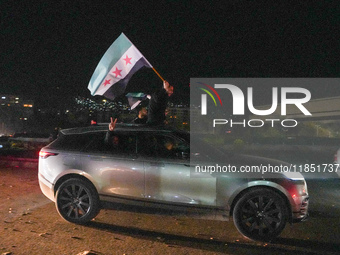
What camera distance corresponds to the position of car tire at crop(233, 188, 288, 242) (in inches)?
205

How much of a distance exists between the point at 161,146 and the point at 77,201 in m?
1.75

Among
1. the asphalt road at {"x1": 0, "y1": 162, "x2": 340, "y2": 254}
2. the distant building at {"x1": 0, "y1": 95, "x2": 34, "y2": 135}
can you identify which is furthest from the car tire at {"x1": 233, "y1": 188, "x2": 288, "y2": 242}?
the distant building at {"x1": 0, "y1": 95, "x2": 34, "y2": 135}

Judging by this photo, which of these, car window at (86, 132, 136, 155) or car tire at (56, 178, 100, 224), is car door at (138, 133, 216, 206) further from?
car tire at (56, 178, 100, 224)

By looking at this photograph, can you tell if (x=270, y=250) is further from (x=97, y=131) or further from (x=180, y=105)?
(x=180, y=105)

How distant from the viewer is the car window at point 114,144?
5832mm

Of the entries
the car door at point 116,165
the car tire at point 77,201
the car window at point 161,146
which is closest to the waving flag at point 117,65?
the car door at point 116,165

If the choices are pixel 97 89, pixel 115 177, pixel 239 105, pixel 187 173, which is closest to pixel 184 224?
pixel 187 173

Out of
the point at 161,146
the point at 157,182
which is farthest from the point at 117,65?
the point at 157,182

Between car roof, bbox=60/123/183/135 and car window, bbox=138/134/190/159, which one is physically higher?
car roof, bbox=60/123/183/135

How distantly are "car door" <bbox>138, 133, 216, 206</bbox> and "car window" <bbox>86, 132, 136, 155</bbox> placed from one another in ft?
0.85

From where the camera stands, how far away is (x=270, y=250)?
482 cm

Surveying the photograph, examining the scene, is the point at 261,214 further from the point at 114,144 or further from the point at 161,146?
the point at 114,144

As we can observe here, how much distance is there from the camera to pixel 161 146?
227 inches

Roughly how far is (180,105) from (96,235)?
66.4 feet
